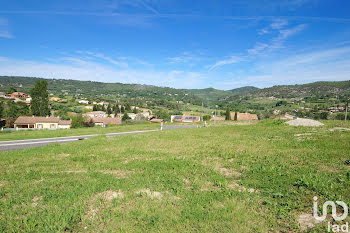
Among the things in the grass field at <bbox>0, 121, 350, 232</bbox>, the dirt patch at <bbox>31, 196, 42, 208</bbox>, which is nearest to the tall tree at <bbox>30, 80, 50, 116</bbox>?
the grass field at <bbox>0, 121, 350, 232</bbox>

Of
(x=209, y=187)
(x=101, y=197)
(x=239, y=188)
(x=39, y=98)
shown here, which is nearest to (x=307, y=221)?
(x=239, y=188)

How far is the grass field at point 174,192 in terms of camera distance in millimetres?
3992

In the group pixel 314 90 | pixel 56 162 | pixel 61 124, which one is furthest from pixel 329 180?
pixel 314 90

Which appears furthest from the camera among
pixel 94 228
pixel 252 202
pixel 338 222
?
pixel 252 202

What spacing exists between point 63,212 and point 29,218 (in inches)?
26.3

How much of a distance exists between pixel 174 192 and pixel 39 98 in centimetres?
6466

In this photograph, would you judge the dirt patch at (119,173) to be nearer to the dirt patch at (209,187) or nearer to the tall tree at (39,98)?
the dirt patch at (209,187)

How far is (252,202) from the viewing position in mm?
4641

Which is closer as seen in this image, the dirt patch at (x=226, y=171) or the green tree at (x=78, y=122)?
the dirt patch at (x=226, y=171)

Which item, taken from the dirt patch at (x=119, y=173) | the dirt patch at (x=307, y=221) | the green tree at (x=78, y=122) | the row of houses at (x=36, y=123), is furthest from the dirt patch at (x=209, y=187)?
the row of houses at (x=36, y=123)

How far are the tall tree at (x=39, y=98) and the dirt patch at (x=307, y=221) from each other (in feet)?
215

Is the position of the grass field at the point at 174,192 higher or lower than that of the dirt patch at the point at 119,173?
higher

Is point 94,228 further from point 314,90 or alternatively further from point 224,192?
point 314,90

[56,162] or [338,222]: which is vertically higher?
[338,222]
